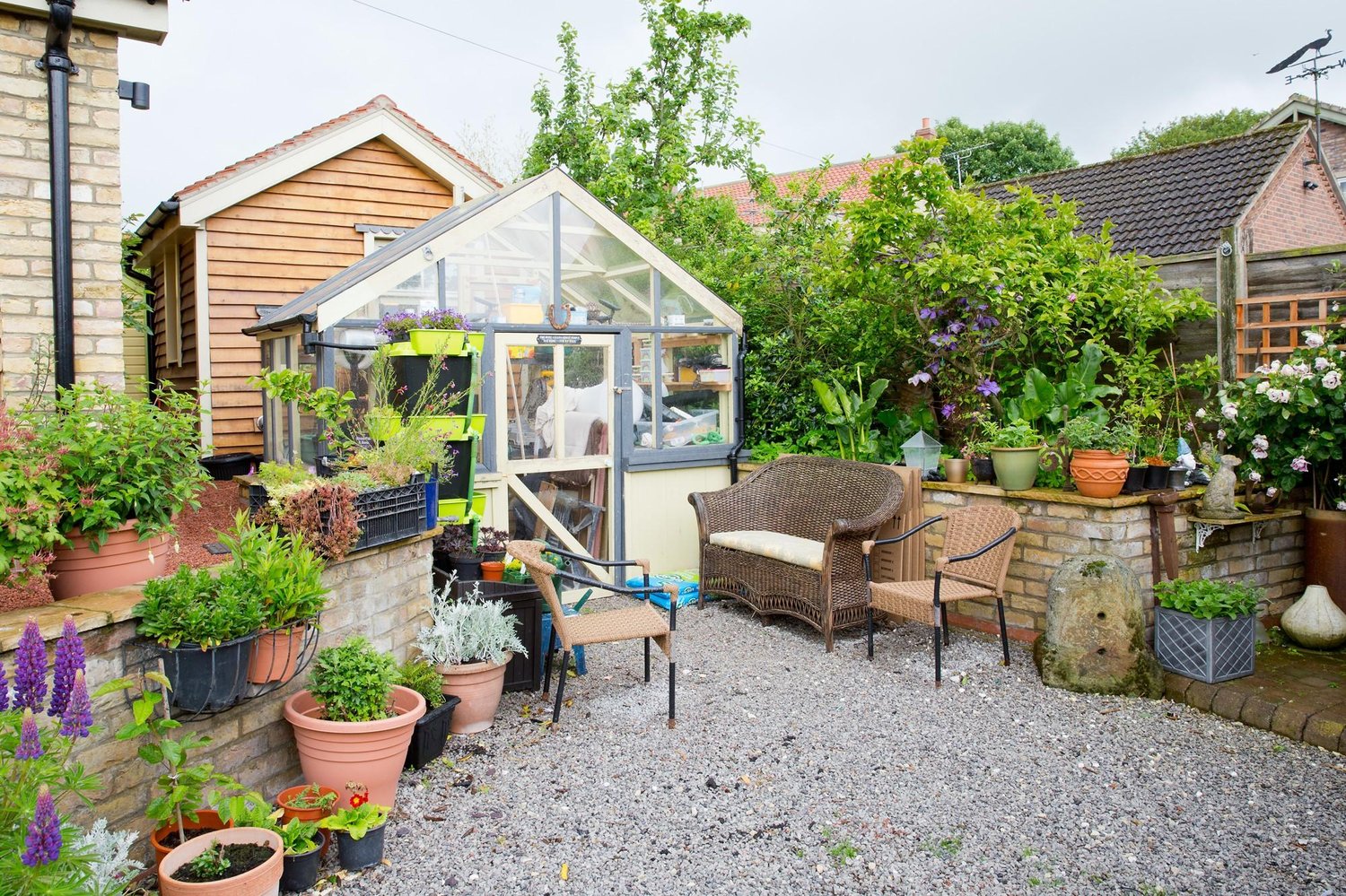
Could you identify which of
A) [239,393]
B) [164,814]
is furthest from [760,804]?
[239,393]

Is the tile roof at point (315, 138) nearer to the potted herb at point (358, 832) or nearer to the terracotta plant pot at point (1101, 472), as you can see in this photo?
the potted herb at point (358, 832)

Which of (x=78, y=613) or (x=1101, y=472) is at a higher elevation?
(x=1101, y=472)

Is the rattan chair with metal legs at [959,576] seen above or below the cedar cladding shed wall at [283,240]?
below

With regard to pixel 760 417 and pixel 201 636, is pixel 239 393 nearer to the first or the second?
pixel 760 417

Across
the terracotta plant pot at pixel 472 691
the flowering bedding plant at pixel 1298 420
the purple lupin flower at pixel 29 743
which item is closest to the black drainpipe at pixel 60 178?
the terracotta plant pot at pixel 472 691

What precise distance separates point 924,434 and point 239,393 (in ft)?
21.8

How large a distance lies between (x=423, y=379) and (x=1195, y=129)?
109 ft

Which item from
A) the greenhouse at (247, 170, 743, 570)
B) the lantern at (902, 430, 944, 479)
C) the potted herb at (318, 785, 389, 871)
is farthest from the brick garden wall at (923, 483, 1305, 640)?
the potted herb at (318, 785, 389, 871)

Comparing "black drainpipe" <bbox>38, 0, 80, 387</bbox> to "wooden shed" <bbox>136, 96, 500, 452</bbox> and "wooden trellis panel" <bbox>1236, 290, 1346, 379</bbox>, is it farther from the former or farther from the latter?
"wooden trellis panel" <bbox>1236, 290, 1346, 379</bbox>

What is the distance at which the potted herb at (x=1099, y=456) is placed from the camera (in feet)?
17.7

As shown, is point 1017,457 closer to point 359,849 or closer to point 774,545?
point 774,545

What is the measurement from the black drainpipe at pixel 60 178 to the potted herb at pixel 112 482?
4.87 feet

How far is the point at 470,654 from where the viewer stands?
14.6ft

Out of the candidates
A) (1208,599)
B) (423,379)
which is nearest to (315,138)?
(423,379)
